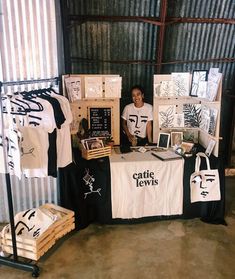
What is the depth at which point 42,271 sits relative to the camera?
10.1 feet

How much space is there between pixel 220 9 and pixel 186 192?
2286 millimetres

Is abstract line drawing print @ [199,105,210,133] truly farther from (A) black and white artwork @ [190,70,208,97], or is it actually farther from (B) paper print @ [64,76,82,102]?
(B) paper print @ [64,76,82,102]

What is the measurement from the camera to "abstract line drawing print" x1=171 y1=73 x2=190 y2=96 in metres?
4.09

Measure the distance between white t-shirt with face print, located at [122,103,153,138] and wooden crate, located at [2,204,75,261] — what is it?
135cm

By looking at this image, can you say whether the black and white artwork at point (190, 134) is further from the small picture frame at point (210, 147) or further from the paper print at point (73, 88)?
the paper print at point (73, 88)

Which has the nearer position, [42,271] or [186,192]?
[42,271]

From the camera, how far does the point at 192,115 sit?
4.20 meters

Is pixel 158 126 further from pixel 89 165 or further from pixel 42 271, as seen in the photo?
pixel 42 271

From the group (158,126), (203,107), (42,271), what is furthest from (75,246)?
(203,107)

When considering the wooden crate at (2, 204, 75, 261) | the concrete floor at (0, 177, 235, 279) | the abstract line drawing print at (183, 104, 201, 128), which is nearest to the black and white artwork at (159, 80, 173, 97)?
the abstract line drawing print at (183, 104, 201, 128)

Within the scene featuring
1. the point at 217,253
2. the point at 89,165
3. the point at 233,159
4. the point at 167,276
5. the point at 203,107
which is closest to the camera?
the point at 167,276

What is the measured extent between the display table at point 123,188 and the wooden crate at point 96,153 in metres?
0.06

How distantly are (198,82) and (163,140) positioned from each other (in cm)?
79

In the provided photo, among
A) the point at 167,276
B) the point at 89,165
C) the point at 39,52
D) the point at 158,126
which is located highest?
the point at 39,52
